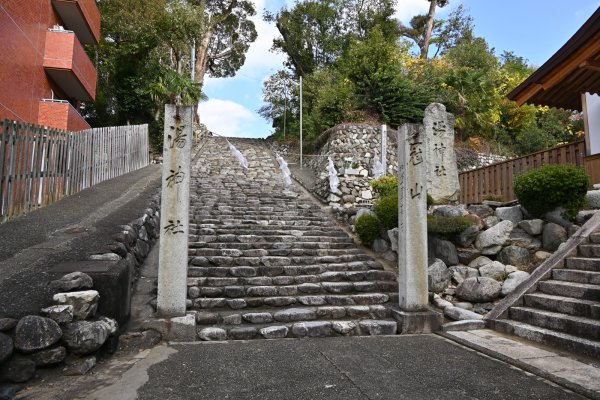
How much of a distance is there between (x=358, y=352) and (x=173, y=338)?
2528 mm

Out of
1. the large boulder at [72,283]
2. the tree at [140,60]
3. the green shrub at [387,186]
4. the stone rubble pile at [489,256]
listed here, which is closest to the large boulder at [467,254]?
the stone rubble pile at [489,256]

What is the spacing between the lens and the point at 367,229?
865 centimetres

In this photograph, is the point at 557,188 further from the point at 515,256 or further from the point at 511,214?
the point at 515,256

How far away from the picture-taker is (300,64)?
27234 mm

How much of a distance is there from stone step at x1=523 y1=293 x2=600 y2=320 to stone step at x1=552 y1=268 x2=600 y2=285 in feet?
1.52

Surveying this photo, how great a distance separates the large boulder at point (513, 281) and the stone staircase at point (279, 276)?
188 cm

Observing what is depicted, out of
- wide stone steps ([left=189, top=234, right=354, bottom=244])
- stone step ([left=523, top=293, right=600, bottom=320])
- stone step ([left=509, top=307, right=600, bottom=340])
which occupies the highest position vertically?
wide stone steps ([left=189, top=234, right=354, bottom=244])

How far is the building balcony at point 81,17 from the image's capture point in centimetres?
1309

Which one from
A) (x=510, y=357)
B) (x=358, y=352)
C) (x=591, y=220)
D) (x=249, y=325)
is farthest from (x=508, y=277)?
(x=249, y=325)

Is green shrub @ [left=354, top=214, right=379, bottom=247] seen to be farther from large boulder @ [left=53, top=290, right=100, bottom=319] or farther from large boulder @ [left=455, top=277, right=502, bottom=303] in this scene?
large boulder @ [left=53, top=290, right=100, bottom=319]

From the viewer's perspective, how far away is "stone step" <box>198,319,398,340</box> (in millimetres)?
5266

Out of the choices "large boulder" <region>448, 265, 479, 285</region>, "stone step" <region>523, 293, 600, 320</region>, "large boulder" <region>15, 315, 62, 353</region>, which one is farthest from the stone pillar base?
"large boulder" <region>15, 315, 62, 353</region>

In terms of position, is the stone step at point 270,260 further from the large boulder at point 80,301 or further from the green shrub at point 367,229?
the large boulder at point 80,301

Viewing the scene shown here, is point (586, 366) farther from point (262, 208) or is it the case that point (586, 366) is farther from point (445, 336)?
point (262, 208)
